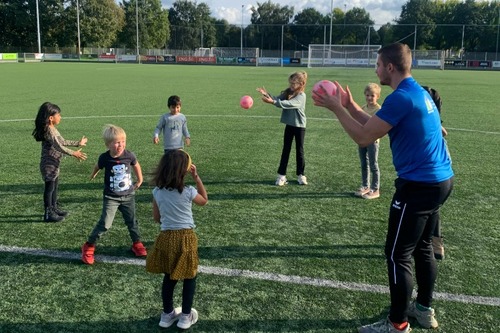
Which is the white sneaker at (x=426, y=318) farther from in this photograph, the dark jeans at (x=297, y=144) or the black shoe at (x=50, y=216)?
the black shoe at (x=50, y=216)

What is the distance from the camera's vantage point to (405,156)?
348cm

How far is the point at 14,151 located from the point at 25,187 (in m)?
2.87

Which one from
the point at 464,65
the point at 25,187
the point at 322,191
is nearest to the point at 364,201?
the point at 322,191

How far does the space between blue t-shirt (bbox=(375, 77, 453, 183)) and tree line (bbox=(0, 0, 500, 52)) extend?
74.2 metres

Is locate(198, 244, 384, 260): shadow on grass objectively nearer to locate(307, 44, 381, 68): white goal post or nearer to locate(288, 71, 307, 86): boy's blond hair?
locate(288, 71, 307, 86): boy's blond hair

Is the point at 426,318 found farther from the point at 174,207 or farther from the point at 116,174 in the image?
the point at 116,174

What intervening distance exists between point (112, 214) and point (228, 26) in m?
106

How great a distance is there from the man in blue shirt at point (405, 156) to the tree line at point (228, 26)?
7406 cm

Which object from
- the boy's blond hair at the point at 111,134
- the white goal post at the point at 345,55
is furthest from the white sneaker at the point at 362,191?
the white goal post at the point at 345,55


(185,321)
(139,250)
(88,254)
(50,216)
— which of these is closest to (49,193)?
(50,216)

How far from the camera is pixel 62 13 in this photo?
83438 millimetres

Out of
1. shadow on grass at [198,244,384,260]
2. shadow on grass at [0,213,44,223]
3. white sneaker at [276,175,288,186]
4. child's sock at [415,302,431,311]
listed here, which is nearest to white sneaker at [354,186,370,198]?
white sneaker at [276,175,288,186]

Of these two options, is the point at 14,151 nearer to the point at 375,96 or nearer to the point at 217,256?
the point at 217,256

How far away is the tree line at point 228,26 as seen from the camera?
8344 centimetres
